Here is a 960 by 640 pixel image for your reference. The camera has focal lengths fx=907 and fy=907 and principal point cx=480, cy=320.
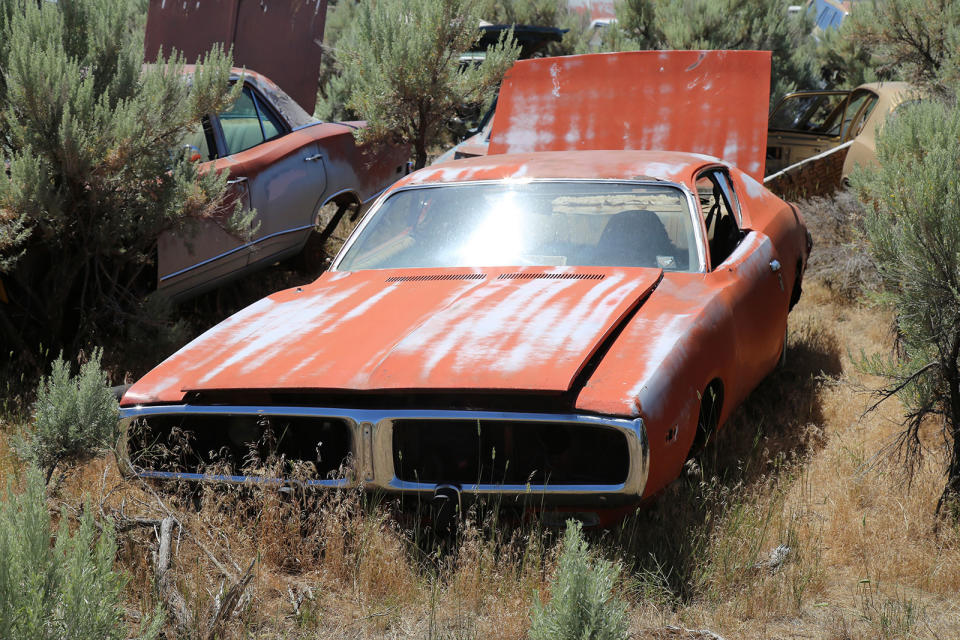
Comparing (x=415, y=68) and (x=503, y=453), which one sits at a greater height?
(x=415, y=68)

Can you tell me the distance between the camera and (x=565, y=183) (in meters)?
4.64

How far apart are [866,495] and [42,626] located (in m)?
3.21

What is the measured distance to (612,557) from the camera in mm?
3201

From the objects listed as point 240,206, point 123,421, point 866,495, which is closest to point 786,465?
point 866,495

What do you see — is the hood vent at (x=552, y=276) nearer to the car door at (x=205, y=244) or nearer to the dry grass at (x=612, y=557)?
the dry grass at (x=612, y=557)

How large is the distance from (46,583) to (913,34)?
9435mm

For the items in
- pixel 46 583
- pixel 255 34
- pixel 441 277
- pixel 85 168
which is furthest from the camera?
pixel 255 34

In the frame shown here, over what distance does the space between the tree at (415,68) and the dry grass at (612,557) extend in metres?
4.77

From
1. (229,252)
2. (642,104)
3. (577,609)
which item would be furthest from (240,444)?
(642,104)

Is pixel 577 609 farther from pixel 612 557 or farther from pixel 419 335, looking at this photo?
pixel 419 335

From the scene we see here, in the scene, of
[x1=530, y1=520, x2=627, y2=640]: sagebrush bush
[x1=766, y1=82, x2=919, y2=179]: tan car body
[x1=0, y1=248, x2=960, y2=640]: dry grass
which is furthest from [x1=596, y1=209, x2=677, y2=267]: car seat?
[x1=766, y1=82, x2=919, y2=179]: tan car body

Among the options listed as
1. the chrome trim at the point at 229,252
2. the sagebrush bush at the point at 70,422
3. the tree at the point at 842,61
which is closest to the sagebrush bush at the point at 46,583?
the sagebrush bush at the point at 70,422

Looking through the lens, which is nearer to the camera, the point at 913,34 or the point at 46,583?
the point at 46,583

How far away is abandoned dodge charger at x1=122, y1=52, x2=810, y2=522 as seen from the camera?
3109mm
